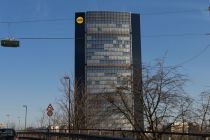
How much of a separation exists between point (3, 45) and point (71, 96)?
3103cm

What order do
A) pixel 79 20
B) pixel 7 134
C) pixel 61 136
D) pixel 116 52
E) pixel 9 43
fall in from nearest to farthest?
pixel 79 20 < pixel 9 43 < pixel 7 134 < pixel 61 136 < pixel 116 52

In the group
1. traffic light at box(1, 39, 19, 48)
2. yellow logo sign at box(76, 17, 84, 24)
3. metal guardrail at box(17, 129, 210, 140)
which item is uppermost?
yellow logo sign at box(76, 17, 84, 24)

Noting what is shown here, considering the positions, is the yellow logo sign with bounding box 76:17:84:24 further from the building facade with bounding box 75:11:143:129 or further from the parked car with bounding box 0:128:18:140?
the parked car with bounding box 0:128:18:140

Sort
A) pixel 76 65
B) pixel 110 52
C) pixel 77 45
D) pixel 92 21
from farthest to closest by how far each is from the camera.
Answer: pixel 76 65, pixel 110 52, pixel 77 45, pixel 92 21

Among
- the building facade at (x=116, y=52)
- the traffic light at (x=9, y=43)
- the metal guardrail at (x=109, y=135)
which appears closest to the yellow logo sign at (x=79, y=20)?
the traffic light at (x=9, y=43)

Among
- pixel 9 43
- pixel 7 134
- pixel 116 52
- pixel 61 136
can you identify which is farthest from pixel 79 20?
pixel 116 52

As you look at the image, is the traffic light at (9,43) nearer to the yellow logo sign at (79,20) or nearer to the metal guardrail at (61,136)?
the yellow logo sign at (79,20)

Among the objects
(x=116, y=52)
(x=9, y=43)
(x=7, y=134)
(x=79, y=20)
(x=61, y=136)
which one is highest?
(x=116, y=52)

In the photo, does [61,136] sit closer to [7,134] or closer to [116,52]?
[116,52]

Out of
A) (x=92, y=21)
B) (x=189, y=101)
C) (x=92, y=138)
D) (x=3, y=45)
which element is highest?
(x=92, y=21)

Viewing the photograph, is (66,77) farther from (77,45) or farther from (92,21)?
(92,21)

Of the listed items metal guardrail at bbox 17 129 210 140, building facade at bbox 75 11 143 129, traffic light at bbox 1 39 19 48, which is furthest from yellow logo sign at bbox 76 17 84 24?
building facade at bbox 75 11 143 129

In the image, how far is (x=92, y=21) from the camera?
1443 inches

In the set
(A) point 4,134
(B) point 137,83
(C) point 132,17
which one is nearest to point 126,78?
(B) point 137,83
